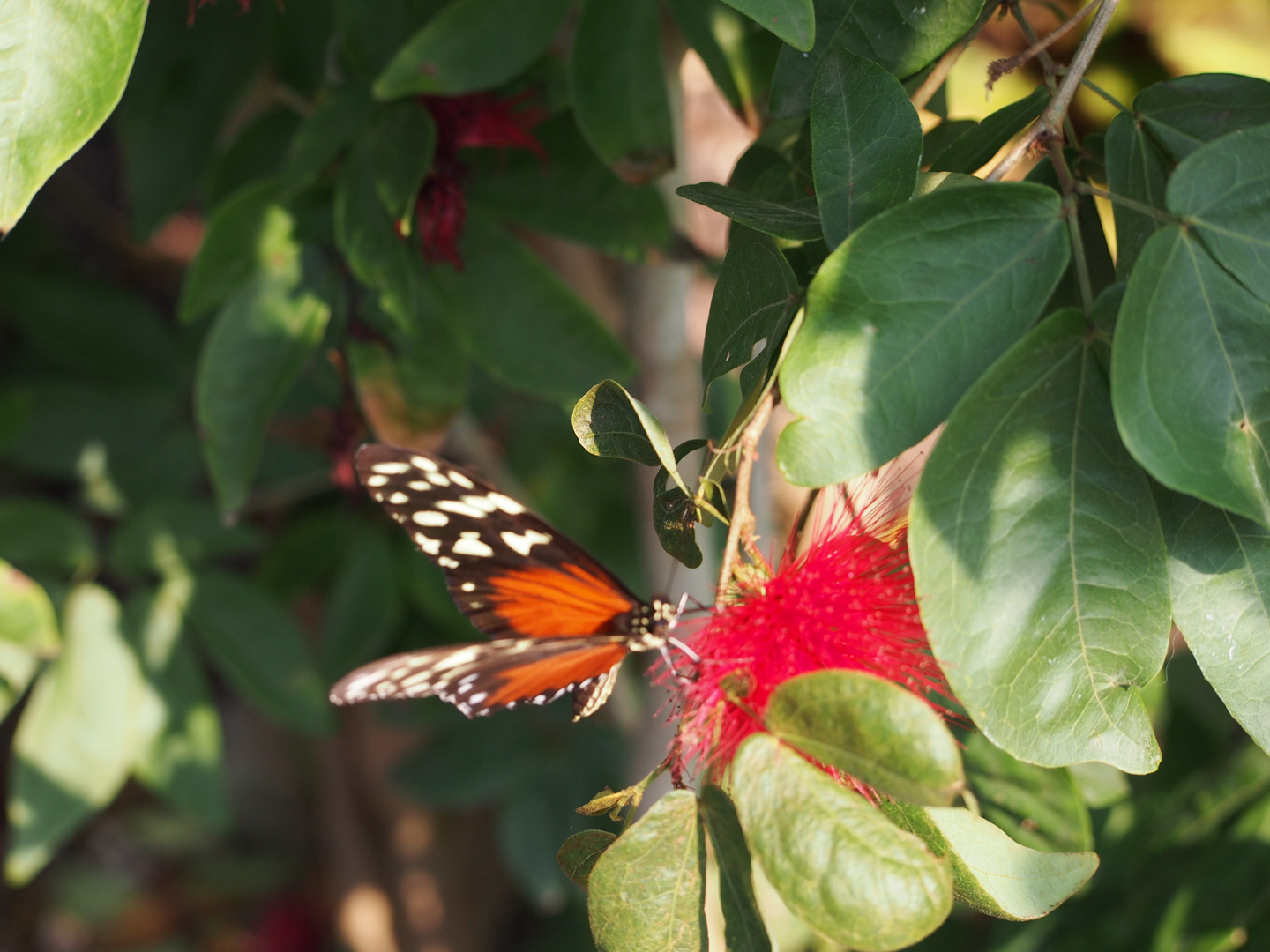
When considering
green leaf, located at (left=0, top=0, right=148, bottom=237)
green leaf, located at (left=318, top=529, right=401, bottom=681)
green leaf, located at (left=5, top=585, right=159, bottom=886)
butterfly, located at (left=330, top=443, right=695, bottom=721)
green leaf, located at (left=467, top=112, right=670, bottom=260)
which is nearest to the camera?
green leaf, located at (left=0, top=0, right=148, bottom=237)

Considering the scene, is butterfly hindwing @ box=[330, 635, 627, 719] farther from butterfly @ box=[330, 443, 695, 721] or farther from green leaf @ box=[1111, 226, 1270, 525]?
green leaf @ box=[1111, 226, 1270, 525]

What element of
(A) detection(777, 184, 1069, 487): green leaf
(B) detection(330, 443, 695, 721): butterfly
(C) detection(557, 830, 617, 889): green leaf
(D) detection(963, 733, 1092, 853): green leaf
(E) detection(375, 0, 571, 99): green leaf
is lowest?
(D) detection(963, 733, 1092, 853): green leaf

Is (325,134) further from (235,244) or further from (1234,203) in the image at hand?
(1234,203)

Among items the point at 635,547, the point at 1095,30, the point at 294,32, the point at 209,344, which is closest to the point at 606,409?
the point at 1095,30

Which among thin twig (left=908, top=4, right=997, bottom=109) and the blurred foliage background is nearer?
thin twig (left=908, top=4, right=997, bottom=109)

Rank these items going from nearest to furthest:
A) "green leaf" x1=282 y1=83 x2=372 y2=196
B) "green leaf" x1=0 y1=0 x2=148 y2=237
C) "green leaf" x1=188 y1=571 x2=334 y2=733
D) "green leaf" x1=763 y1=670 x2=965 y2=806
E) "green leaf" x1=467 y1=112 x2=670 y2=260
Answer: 1. "green leaf" x1=763 y1=670 x2=965 y2=806
2. "green leaf" x1=0 y1=0 x2=148 y2=237
3. "green leaf" x1=282 y1=83 x2=372 y2=196
4. "green leaf" x1=467 y1=112 x2=670 y2=260
5. "green leaf" x1=188 y1=571 x2=334 y2=733

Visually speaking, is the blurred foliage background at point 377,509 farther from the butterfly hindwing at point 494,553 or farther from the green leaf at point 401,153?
the butterfly hindwing at point 494,553

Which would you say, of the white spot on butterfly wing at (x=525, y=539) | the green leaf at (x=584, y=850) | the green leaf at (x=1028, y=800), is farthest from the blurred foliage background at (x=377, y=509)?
the green leaf at (x=584, y=850)

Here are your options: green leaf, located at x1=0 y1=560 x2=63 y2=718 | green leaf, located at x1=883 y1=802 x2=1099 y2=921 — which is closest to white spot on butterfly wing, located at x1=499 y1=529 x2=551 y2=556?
green leaf, located at x1=883 y1=802 x2=1099 y2=921
